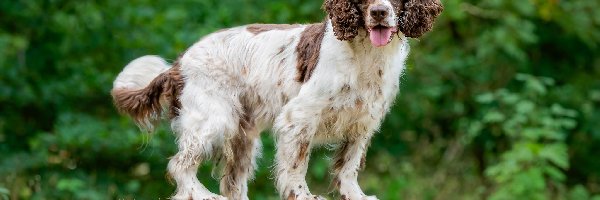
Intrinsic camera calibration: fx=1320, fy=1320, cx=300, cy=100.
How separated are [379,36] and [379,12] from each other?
0.15 meters

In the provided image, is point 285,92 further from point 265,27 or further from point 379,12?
point 379,12

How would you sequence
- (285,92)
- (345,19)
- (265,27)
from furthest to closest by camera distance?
1. (265,27)
2. (285,92)
3. (345,19)

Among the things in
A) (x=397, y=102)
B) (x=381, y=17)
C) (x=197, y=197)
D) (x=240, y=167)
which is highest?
(x=381, y=17)

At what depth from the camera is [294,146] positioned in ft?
24.3

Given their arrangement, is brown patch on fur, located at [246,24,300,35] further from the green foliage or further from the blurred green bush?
the green foliage

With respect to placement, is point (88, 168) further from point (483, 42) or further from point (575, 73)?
point (575, 73)

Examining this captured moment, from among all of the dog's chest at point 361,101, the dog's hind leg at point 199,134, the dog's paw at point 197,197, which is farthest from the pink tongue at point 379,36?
the dog's paw at point 197,197

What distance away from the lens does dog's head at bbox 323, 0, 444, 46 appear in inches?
272

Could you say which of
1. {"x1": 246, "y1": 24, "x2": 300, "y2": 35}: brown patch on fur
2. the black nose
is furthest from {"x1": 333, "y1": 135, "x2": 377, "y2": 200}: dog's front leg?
the black nose

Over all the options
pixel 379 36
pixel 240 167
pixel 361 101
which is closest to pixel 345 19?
pixel 379 36

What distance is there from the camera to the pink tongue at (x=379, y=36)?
22.8 ft

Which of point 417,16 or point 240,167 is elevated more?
point 417,16

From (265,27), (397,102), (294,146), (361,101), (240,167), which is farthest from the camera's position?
(397,102)

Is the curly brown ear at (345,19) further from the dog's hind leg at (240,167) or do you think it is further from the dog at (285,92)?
the dog's hind leg at (240,167)
